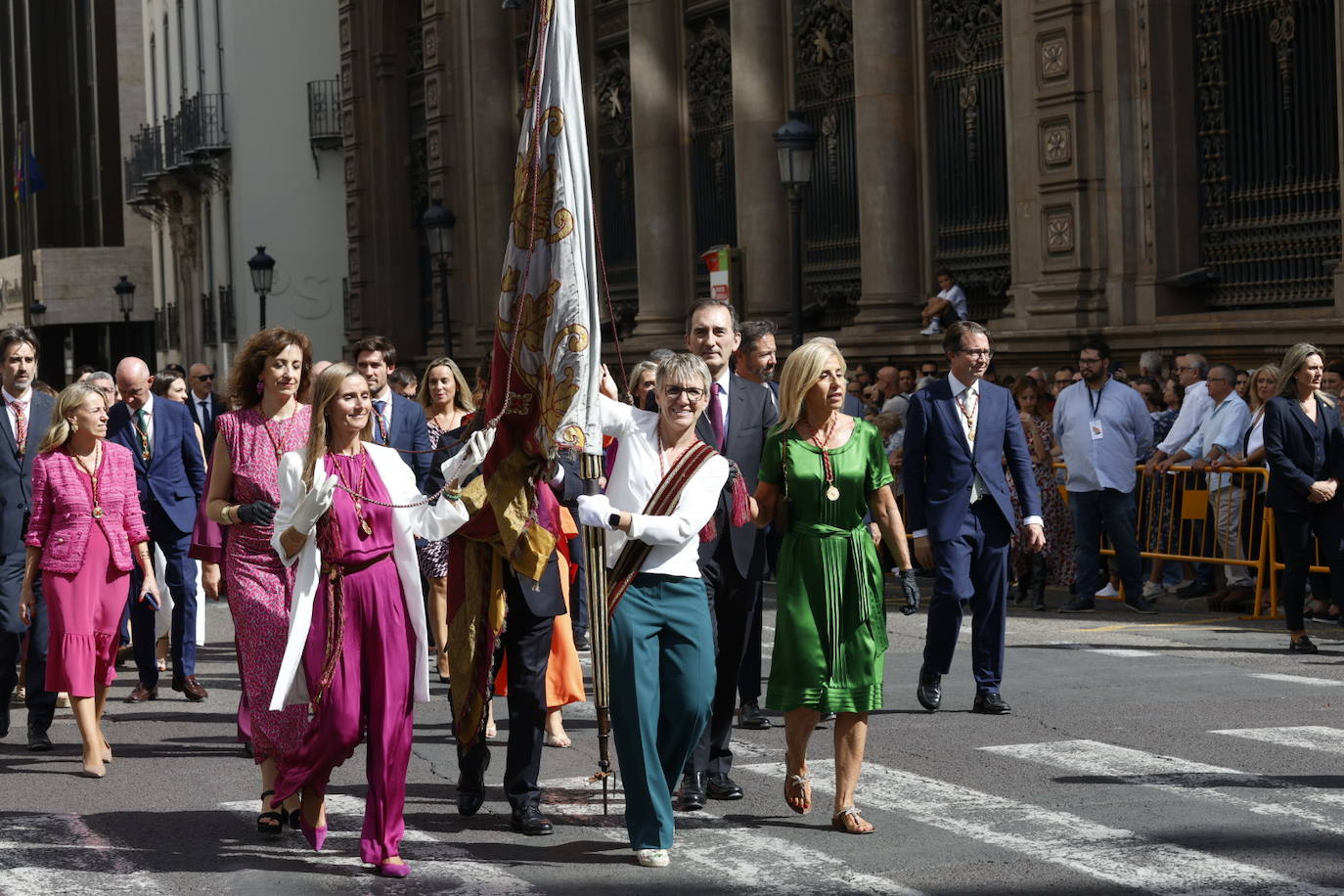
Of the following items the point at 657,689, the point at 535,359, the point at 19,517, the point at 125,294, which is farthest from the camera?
the point at 125,294

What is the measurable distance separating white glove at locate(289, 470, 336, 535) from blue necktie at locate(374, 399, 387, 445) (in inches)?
147

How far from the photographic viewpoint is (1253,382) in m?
15.6

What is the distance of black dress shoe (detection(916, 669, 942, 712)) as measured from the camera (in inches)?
449

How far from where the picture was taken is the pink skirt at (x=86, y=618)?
1059 cm

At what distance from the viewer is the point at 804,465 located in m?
8.73

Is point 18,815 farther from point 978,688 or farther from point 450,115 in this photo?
point 450,115

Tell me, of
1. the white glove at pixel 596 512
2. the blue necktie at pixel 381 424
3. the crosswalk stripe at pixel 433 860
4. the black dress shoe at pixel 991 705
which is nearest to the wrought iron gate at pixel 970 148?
the blue necktie at pixel 381 424

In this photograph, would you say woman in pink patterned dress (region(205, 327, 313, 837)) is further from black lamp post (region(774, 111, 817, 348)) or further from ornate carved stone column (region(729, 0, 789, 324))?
ornate carved stone column (region(729, 0, 789, 324))

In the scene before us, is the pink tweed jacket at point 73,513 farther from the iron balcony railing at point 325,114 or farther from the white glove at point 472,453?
the iron balcony railing at point 325,114

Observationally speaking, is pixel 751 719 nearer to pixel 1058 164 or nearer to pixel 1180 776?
pixel 1180 776

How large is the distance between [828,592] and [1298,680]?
4656mm

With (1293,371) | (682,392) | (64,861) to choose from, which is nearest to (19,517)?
(64,861)

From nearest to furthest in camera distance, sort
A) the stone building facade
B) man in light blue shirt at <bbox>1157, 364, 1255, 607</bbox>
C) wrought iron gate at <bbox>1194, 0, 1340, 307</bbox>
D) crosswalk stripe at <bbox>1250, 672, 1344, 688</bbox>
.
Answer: crosswalk stripe at <bbox>1250, 672, 1344, 688</bbox> → man in light blue shirt at <bbox>1157, 364, 1255, 607</bbox> → wrought iron gate at <bbox>1194, 0, 1340, 307</bbox> → the stone building facade

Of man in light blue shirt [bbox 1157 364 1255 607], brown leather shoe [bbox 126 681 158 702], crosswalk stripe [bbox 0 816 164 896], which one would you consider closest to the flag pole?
crosswalk stripe [bbox 0 816 164 896]
